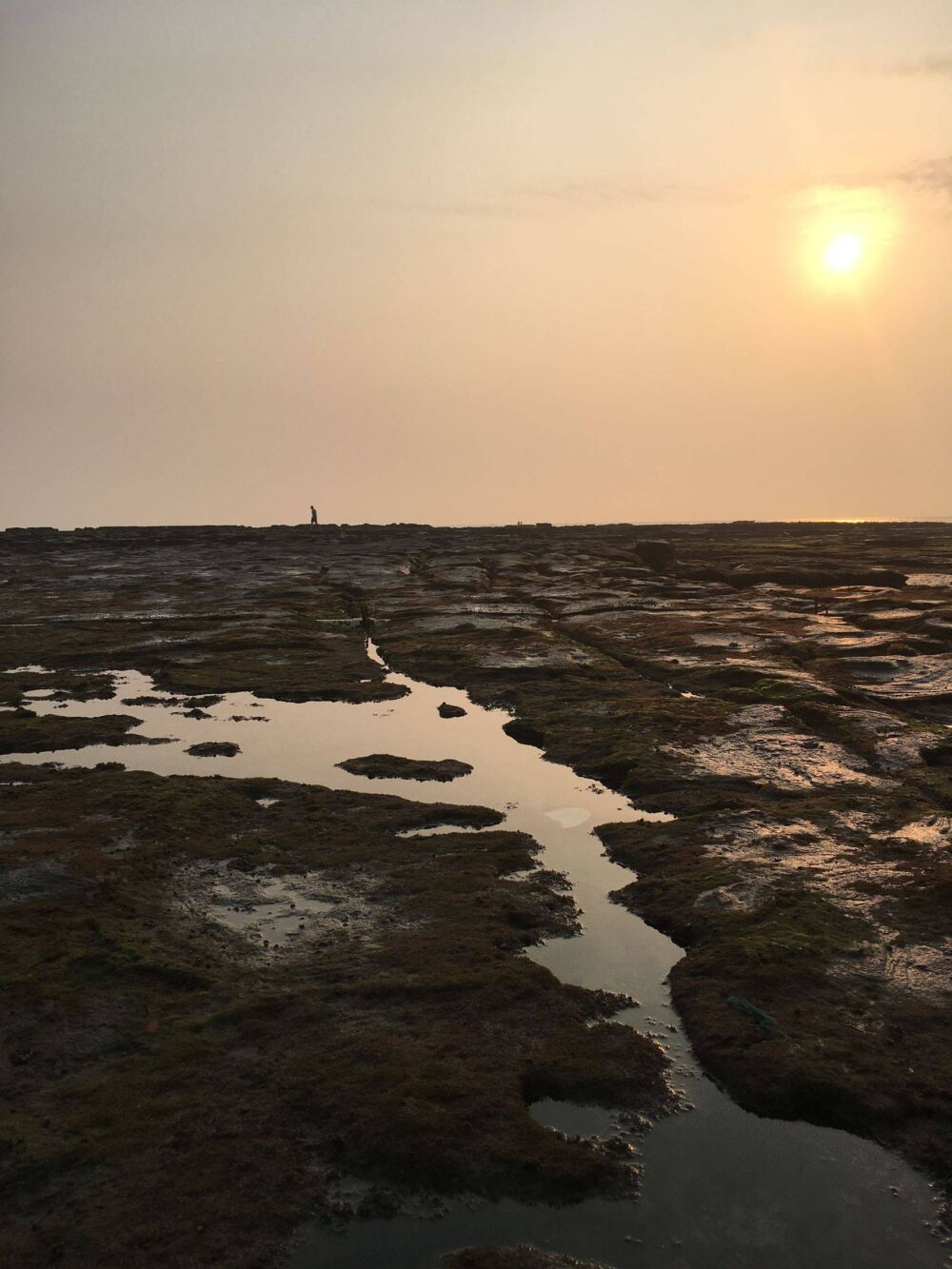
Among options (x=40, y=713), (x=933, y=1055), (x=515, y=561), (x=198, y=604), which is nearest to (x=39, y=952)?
(x=933, y=1055)

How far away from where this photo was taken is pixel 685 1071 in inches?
319

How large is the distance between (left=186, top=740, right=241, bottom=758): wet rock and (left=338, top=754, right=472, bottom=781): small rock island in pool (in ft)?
7.77

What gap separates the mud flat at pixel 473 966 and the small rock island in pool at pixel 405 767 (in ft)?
1.18

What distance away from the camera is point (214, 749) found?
18.7 meters

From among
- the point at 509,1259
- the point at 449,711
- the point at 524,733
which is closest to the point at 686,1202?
the point at 509,1259

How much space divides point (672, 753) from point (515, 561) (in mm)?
45477

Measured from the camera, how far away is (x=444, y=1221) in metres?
6.42

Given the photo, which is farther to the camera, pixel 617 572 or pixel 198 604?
pixel 617 572

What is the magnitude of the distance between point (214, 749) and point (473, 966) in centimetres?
1045

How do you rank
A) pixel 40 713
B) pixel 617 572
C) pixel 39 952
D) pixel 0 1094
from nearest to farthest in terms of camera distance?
pixel 0 1094 < pixel 39 952 < pixel 40 713 < pixel 617 572

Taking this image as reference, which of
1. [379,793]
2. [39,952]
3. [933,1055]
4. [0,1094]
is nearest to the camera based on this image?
[0,1094]

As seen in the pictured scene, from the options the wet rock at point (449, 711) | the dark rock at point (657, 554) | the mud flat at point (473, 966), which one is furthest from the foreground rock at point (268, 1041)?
the dark rock at point (657, 554)

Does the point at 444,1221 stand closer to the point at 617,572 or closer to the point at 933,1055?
the point at 933,1055

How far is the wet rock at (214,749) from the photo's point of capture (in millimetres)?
18453
